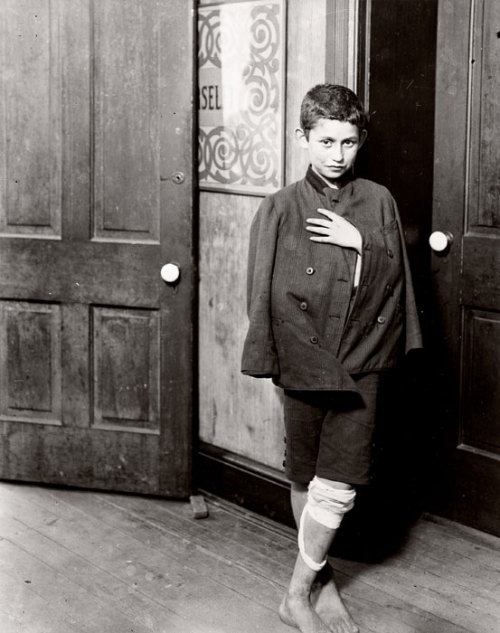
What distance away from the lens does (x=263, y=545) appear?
11.2 ft

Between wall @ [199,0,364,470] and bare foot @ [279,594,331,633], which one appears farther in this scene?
wall @ [199,0,364,470]

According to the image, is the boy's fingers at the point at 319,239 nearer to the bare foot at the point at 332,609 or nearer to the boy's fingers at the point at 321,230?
the boy's fingers at the point at 321,230

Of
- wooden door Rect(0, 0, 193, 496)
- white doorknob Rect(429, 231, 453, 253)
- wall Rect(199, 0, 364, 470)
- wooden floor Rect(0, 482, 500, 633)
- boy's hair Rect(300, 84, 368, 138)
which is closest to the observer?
boy's hair Rect(300, 84, 368, 138)

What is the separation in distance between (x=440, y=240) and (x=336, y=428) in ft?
3.30

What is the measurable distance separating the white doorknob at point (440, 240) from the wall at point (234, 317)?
0.55m

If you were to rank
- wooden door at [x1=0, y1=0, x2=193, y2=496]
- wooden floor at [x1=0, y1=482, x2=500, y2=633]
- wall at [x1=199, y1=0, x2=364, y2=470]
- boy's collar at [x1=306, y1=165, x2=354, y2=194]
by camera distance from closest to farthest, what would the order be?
boy's collar at [x1=306, y1=165, x2=354, y2=194]
wooden floor at [x1=0, y1=482, x2=500, y2=633]
wall at [x1=199, y1=0, x2=364, y2=470]
wooden door at [x1=0, y1=0, x2=193, y2=496]

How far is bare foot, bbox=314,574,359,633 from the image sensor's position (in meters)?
2.81

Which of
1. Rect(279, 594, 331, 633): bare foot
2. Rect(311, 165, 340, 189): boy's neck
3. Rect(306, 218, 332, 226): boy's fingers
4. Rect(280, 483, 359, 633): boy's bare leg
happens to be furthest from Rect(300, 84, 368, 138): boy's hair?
Rect(279, 594, 331, 633): bare foot

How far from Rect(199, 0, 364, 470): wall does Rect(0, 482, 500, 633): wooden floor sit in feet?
0.93

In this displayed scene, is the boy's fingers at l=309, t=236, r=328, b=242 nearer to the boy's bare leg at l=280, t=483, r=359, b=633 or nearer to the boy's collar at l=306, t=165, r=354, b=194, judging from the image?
the boy's collar at l=306, t=165, r=354, b=194

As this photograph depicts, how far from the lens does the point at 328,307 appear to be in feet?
8.82

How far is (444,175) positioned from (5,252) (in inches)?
67.5

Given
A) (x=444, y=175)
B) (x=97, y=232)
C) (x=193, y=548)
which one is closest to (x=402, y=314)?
(x=444, y=175)

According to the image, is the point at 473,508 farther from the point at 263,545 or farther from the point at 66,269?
the point at 66,269
